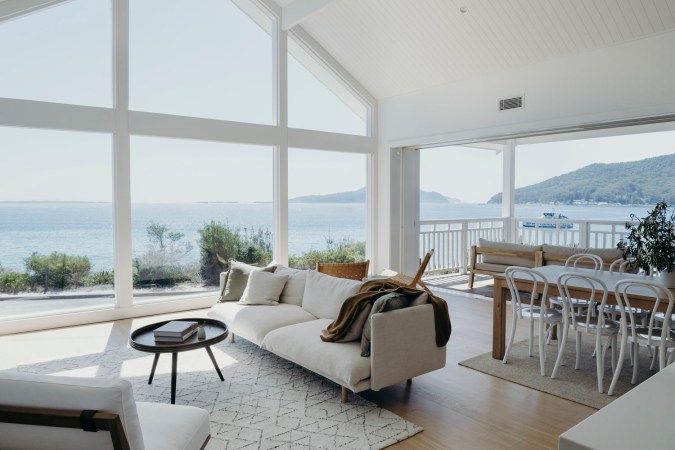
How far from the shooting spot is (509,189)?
31.4ft

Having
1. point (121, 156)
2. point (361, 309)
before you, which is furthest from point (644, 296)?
point (121, 156)

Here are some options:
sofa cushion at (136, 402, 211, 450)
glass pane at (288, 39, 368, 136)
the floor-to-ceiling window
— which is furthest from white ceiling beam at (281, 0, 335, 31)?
sofa cushion at (136, 402, 211, 450)

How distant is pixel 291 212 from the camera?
6.84m

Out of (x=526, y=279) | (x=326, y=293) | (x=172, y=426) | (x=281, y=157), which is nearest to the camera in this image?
(x=172, y=426)

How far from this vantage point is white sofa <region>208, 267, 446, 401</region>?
306 cm

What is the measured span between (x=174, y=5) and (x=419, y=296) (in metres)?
4.74

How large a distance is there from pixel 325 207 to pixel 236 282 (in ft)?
8.83

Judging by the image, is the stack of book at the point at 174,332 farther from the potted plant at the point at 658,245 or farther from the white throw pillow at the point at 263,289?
the potted plant at the point at 658,245

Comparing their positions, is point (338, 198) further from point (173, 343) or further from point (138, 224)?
point (173, 343)

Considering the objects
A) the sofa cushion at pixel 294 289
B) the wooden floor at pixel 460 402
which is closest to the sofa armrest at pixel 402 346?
the wooden floor at pixel 460 402

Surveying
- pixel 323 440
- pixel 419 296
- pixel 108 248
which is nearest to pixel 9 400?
pixel 323 440

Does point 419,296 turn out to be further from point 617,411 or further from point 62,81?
point 62,81

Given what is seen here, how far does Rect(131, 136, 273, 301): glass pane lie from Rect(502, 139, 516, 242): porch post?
5231mm

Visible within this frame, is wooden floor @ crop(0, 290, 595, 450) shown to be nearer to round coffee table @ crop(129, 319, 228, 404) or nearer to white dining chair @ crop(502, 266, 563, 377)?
white dining chair @ crop(502, 266, 563, 377)
